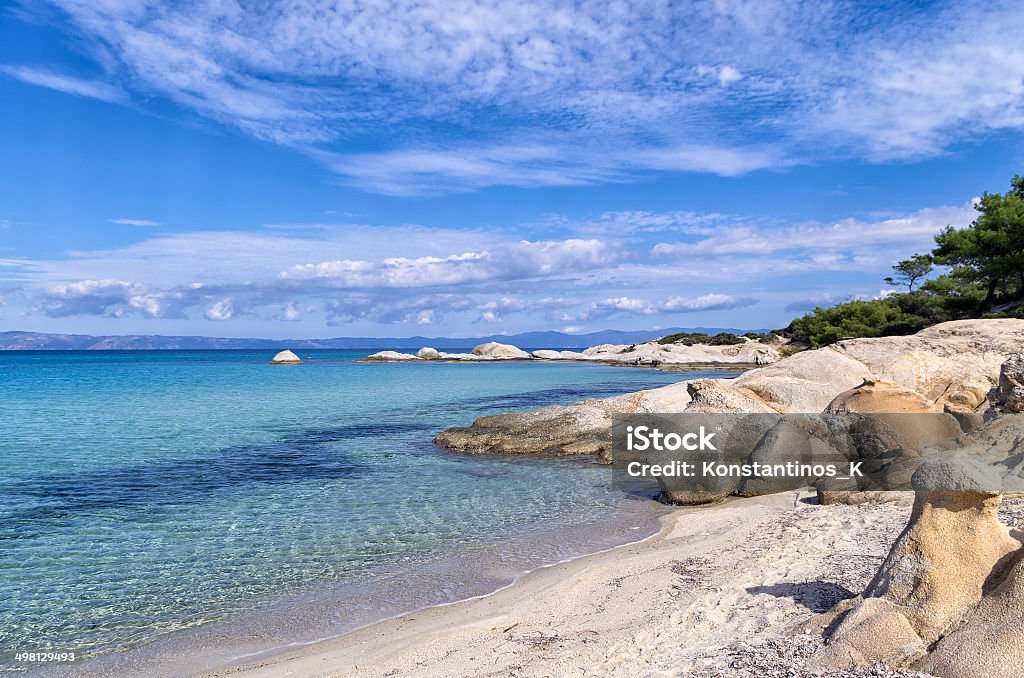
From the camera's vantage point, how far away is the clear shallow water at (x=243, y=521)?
8422 millimetres

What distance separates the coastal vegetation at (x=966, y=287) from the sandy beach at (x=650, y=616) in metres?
29.6

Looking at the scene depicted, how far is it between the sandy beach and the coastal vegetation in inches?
1167

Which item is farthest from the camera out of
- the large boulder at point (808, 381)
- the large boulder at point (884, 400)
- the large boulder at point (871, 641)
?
the large boulder at point (808, 381)

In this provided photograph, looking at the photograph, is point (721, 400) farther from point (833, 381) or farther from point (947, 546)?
point (947, 546)

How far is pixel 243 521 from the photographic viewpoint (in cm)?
1245

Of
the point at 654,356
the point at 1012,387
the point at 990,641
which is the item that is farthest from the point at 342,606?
the point at 654,356

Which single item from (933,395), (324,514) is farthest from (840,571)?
(933,395)

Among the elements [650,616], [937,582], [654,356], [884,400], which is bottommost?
[650,616]

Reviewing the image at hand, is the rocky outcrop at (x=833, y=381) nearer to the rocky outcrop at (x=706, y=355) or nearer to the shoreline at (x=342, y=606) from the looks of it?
the shoreline at (x=342, y=606)

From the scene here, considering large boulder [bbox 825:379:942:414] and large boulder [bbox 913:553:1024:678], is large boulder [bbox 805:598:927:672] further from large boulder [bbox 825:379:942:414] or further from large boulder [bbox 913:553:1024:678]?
large boulder [bbox 825:379:942:414]

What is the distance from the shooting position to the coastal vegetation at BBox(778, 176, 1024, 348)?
3316 cm

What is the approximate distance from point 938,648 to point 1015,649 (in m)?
0.45

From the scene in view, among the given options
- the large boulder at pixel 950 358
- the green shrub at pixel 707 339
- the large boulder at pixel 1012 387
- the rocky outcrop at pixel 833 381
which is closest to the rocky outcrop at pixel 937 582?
the large boulder at pixel 1012 387

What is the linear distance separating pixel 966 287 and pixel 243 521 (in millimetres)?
46235
